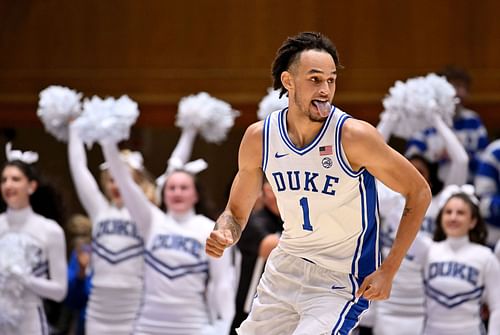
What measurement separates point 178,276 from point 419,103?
1.56 metres

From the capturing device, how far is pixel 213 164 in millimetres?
8266

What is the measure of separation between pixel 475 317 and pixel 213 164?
Result: 314cm

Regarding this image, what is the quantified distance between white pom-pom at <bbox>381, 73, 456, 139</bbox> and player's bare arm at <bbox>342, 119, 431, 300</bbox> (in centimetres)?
228

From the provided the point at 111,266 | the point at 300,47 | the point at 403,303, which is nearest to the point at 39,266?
the point at 111,266

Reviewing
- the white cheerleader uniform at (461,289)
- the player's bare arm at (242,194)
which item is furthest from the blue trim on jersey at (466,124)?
the player's bare arm at (242,194)

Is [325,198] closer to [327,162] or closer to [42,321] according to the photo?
[327,162]

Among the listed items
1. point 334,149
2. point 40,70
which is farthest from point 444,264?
point 40,70

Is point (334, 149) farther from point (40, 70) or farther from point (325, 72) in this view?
point (40, 70)

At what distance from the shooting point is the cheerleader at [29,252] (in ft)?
18.9

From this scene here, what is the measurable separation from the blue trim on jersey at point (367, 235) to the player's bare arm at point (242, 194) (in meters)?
0.38

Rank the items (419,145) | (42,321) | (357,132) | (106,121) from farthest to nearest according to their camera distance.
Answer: (419,145) → (106,121) → (42,321) → (357,132)

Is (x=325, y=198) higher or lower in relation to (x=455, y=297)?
higher

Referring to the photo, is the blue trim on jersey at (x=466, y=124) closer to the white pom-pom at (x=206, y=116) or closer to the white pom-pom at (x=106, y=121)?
the white pom-pom at (x=206, y=116)

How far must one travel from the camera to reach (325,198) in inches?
146
